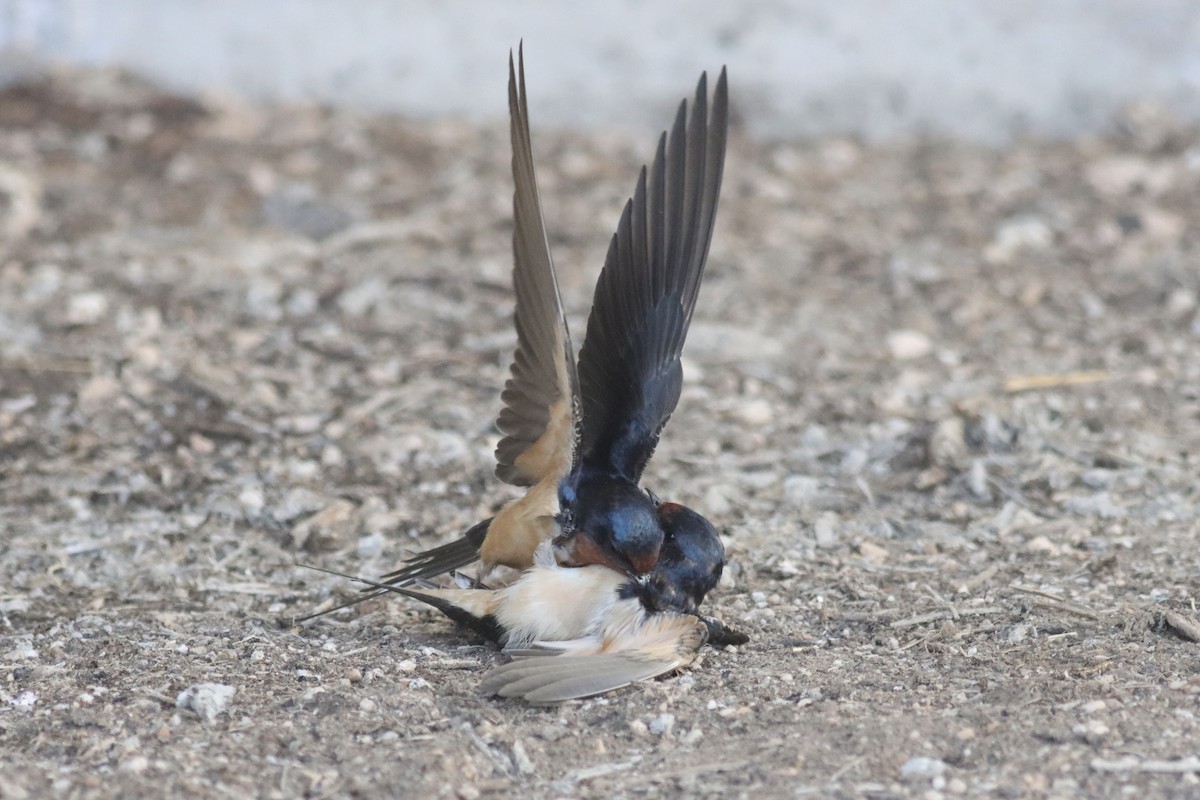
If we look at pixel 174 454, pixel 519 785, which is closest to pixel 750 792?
pixel 519 785

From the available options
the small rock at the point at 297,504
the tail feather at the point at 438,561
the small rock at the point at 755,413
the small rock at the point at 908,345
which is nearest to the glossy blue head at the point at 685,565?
the tail feather at the point at 438,561

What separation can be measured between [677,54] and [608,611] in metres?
4.00

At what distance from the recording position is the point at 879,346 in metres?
4.42

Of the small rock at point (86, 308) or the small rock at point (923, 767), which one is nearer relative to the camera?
the small rock at point (923, 767)

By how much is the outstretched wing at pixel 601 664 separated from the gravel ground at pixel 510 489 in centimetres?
4

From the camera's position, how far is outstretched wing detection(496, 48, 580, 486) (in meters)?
2.59

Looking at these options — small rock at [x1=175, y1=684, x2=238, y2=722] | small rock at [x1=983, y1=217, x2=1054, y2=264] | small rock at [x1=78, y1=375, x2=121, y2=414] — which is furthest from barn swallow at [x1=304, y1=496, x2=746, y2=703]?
small rock at [x1=983, y1=217, x2=1054, y2=264]

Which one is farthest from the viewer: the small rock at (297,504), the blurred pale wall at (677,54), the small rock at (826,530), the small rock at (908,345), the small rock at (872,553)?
the blurred pale wall at (677,54)

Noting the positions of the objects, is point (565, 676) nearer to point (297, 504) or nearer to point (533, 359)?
point (533, 359)

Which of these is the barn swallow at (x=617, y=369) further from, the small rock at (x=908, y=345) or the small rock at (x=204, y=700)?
the small rock at (x=908, y=345)

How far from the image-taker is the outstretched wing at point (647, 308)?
2.86 meters

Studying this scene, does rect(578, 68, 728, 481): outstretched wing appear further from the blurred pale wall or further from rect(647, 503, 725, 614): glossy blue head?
the blurred pale wall

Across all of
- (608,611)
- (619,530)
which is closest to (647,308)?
(619,530)

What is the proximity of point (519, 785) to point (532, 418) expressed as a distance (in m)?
0.87
